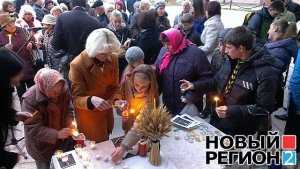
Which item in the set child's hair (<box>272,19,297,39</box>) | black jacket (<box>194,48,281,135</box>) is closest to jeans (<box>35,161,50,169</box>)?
black jacket (<box>194,48,281,135</box>)

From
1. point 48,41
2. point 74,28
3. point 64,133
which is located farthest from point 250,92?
point 48,41

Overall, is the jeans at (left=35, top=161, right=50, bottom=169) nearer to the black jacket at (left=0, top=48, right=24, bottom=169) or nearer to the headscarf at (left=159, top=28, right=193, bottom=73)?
the black jacket at (left=0, top=48, right=24, bottom=169)

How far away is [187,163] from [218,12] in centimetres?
349

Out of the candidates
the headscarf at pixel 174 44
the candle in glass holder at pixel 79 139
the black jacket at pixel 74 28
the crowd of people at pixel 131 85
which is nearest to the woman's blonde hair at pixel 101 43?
the crowd of people at pixel 131 85

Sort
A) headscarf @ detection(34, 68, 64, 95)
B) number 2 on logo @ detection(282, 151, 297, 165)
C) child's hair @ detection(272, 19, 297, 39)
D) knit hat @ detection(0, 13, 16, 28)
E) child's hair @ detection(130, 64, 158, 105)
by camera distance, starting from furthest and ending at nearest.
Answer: knit hat @ detection(0, 13, 16, 28)
child's hair @ detection(272, 19, 297, 39)
number 2 on logo @ detection(282, 151, 297, 165)
child's hair @ detection(130, 64, 158, 105)
headscarf @ detection(34, 68, 64, 95)

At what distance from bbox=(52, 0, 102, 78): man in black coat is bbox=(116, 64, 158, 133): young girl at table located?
5.21ft

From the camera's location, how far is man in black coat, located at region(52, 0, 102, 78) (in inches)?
210

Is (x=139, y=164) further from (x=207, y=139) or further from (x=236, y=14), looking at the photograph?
(x=236, y=14)

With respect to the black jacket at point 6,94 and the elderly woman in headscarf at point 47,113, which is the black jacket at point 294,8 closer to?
the elderly woman in headscarf at point 47,113

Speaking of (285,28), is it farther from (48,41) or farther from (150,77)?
(48,41)

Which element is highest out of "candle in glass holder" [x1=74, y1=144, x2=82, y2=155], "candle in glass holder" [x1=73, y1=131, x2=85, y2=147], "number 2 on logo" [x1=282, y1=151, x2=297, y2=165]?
"candle in glass holder" [x1=73, y1=131, x2=85, y2=147]

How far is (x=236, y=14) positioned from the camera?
56.6ft

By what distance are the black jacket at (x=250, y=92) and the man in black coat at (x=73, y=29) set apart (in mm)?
2153

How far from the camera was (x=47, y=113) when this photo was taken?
12.0ft
